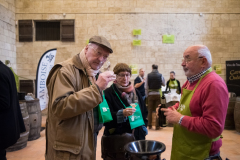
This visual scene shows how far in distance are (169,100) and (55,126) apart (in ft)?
15.1

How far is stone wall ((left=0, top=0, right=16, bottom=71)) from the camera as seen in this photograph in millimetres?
6770

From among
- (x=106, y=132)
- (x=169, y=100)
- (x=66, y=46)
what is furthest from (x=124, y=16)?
(x=106, y=132)

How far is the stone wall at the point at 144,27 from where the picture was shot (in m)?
7.66

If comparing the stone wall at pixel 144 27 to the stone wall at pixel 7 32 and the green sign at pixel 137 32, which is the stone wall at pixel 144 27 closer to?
the green sign at pixel 137 32

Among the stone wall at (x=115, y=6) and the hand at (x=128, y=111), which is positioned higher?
the stone wall at (x=115, y=6)

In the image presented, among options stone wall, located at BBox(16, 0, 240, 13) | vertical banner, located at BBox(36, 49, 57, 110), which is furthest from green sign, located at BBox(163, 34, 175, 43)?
Answer: vertical banner, located at BBox(36, 49, 57, 110)

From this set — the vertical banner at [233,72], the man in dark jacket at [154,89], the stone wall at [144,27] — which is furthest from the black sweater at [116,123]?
the vertical banner at [233,72]

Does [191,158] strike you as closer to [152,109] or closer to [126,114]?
[126,114]

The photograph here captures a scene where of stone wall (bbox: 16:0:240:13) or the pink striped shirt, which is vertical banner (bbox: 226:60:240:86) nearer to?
stone wall (bbox: 16:0:240:13)

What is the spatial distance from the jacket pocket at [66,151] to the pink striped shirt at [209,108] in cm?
80

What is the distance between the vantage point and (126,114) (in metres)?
2.00

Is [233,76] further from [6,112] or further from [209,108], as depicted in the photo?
[6,112]

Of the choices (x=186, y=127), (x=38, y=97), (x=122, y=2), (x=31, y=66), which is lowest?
(x=38, y=97)

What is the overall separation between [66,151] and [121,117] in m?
0.81
